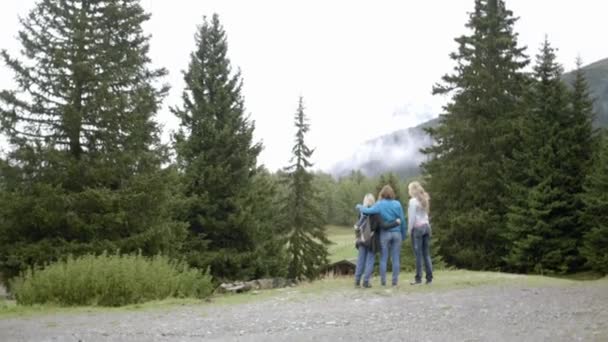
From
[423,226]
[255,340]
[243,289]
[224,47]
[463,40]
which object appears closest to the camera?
[255,340]

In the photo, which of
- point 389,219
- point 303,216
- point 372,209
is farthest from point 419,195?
point 303,216

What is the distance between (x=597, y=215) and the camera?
99.9 ft

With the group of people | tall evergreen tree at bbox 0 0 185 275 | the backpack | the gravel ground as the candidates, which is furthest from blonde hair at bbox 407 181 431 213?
tall evergreen tree at bbox 0 0 185 275

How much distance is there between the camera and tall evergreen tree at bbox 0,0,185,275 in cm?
1873

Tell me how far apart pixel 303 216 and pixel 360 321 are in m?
34.5

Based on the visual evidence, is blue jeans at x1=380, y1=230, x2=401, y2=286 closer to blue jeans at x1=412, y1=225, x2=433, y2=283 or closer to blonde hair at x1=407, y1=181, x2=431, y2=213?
blue jeans at x1=412, y1=225, x2=433, y2=283

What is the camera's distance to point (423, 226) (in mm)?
12406

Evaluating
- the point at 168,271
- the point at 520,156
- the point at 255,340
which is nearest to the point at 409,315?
the point at 255,340

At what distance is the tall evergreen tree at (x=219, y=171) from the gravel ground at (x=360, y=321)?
15.7 metres

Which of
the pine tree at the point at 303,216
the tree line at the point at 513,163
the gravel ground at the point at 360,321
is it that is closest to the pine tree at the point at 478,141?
the tree line at the point at 513,163

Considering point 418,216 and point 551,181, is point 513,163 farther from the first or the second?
point 418,216

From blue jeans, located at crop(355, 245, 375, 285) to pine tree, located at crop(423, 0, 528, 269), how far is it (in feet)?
71.7

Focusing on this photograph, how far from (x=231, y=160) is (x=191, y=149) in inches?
77.6

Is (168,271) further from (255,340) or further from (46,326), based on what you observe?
(255,340)
